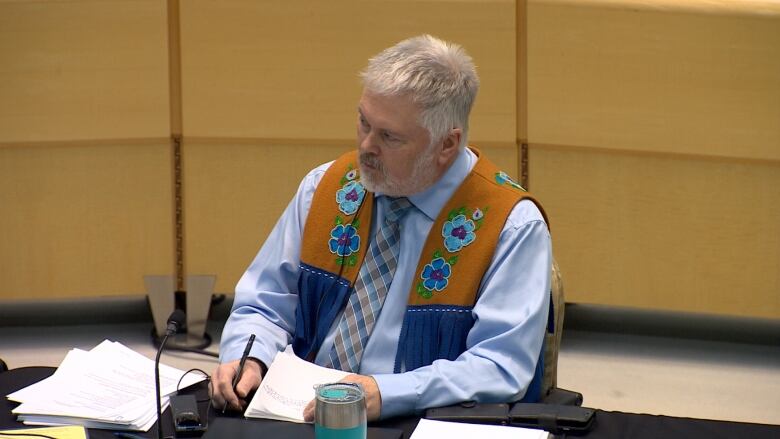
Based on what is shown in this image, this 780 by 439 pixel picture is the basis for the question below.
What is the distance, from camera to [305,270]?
9.03ft

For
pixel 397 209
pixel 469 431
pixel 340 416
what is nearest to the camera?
pixel 340 416

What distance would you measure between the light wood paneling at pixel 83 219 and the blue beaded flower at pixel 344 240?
2141mm

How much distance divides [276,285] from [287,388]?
51 centimetres

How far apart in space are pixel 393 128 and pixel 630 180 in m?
2.32

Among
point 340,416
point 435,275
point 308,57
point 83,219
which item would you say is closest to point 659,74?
point 308,57

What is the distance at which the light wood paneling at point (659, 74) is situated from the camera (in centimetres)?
443

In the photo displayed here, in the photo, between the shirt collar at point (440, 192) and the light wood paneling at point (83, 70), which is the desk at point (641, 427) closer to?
the shirt collar at point (440, 192)

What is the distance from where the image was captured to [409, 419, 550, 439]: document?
2.11 meters

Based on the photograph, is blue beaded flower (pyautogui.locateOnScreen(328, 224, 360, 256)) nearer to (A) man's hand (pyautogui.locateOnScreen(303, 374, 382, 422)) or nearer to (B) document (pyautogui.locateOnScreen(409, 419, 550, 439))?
(A) man's hand (pyautogui.locateOnScreen(303, 374, 382, 422))

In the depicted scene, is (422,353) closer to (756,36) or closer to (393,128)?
(393,128)

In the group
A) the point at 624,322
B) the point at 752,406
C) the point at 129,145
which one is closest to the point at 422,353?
the point at 752,406

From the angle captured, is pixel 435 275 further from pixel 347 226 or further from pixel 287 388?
pixel 287 388

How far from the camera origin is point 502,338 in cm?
243

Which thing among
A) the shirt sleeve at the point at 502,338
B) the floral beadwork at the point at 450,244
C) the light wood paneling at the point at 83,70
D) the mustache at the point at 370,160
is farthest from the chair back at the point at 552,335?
the light wood paneling at the point at 83,70
